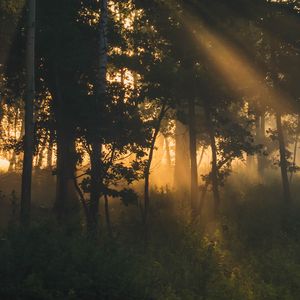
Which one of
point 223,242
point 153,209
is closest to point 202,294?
point 223,242

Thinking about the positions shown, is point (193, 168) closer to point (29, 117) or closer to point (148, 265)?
point (29, 117)

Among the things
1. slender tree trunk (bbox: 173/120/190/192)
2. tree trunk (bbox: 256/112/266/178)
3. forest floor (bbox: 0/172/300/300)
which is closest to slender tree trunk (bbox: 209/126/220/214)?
forest floor (bbox: 0/172/300/300)

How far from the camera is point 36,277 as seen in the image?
765cm

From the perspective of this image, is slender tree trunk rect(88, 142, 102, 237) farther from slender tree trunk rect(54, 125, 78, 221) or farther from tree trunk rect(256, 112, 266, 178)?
tree trunk rect(256, 112, 266, 178)

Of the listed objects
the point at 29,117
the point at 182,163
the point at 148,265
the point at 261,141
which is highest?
the point at 261,141

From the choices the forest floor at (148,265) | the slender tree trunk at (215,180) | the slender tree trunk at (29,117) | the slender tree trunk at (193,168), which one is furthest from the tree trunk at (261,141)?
the slender tree trunk at (29,117)

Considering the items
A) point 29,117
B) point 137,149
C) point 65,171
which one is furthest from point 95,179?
point 29,117

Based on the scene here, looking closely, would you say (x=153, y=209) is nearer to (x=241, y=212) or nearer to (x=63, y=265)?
(x=241, y=212)

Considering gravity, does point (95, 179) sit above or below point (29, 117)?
below

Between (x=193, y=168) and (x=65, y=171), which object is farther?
(x=193, y=168)

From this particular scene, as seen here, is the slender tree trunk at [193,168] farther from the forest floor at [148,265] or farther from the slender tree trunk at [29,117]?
the slender tree trunk at [29,117]

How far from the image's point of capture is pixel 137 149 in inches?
658

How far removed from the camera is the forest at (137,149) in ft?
29.4

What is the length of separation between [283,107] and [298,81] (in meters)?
1.47
